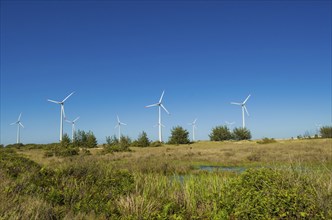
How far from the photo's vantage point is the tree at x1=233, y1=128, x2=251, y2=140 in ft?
342

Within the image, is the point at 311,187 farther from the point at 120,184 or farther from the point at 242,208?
the point at 120,184

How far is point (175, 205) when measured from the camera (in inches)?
399

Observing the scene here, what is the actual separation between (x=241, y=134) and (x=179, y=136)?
25.6m

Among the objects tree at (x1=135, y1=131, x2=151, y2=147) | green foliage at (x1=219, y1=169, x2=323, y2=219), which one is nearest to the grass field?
green foliage at (x1=219, y1=169, x2=323, y2=219)

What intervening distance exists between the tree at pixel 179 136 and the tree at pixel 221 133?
2287 cm

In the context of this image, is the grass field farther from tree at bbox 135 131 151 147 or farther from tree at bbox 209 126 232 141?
tree at bbox 209 126 232 141

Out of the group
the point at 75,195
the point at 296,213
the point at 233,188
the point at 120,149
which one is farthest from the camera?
the point at 120,149

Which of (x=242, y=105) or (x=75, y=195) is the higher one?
(x=242, y=105)

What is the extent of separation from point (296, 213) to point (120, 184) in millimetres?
7070

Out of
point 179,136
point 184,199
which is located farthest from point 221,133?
point 184,199

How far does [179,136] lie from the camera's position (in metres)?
91.3

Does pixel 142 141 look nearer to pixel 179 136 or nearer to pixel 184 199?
pixel 179 136

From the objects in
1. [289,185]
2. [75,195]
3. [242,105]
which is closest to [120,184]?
[75,195]

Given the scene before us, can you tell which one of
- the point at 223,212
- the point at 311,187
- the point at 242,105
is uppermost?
the point at 242,105
